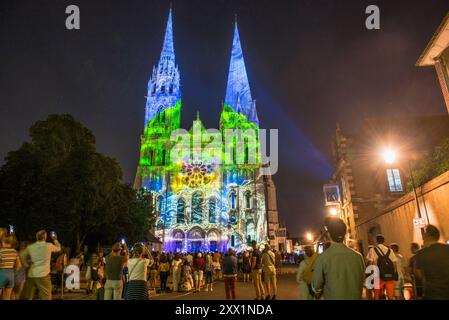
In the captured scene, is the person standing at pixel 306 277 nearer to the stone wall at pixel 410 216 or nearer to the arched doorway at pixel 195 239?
the stone wall at pixel 410 216

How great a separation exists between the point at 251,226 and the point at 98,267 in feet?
137

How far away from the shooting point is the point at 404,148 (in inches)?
963

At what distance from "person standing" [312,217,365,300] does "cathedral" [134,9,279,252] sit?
47.3 m

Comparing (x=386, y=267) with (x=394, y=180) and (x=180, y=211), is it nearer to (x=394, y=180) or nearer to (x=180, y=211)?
(x=394, y=180)

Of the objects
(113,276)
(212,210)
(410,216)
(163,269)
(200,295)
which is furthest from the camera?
(212,210)

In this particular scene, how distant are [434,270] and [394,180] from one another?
22676 millimetres

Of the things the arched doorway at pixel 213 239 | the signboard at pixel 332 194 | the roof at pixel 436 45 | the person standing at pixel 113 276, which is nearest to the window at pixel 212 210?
the arched doorway at pixel 213 239

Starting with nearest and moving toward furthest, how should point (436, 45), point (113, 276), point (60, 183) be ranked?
point (113, 276) < point (436, 45) < point (60, 183)

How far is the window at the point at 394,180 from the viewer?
23.9 m

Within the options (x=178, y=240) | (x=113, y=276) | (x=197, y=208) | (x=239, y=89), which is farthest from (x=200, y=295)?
(x=239, y=89)

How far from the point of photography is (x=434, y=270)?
391 centimetres

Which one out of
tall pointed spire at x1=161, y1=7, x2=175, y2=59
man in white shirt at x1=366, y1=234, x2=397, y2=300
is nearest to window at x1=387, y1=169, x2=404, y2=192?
man in white shirt at x1=366, y1=234, x2=397, y2=300

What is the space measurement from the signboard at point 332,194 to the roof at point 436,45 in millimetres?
17220

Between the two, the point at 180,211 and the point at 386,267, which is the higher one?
the point at 180,211
